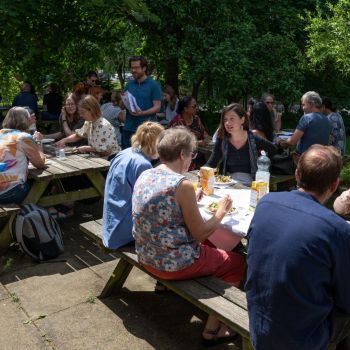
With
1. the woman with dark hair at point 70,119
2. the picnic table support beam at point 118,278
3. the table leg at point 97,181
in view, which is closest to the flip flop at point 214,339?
the picnic table support beam at point 118,278

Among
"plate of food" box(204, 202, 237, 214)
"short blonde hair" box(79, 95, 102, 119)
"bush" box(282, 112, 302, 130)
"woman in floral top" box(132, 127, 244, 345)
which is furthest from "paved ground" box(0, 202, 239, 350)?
"bush" box(282, 112, 302, 130)

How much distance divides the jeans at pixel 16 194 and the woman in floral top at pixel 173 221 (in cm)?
194

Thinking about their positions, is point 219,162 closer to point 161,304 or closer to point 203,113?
point 161,304

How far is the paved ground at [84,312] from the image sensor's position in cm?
293

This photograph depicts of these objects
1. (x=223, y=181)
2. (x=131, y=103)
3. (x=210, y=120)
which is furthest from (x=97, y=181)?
(x=210, y=120)

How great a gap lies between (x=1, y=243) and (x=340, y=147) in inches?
166

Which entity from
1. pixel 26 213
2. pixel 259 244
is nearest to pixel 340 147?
pixel 26 213

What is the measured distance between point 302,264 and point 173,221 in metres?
0.97

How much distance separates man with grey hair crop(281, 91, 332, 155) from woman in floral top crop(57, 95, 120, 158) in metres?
2.20

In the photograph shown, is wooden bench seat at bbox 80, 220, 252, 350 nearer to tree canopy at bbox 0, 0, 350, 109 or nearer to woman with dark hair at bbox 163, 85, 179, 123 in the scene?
tree canopy at bbox 0, 0, 350, 109

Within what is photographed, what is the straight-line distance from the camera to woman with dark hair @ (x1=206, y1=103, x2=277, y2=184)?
13.7 feet

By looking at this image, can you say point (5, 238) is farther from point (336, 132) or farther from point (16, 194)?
point (336, 132)

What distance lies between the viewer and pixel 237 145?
4.22 meters

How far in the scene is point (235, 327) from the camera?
7.43 feet
